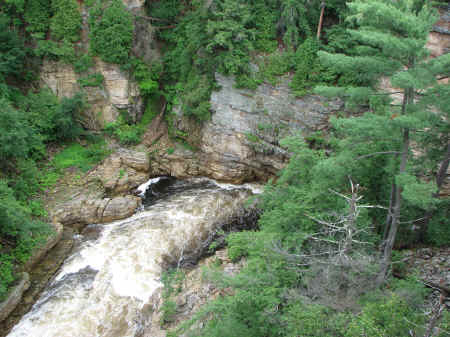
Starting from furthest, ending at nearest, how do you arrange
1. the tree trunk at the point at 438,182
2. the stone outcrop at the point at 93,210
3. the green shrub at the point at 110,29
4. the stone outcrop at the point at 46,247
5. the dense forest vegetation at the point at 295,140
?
the green shrub at the point at 110,29
the stone outcrop at the point at 93,210
the stone outcrop at the point at 46,247
the tree trunk at the point at 438,182
the dense forest vegetation at the point at 295,140

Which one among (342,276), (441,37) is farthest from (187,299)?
(441,37)

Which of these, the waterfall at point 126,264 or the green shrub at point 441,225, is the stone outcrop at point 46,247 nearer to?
the waterfall at point 126,264

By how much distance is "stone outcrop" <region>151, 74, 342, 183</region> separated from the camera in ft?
51.6

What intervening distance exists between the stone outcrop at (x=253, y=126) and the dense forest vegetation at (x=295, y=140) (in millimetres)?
657

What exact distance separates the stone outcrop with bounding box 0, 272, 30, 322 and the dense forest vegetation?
0.35m

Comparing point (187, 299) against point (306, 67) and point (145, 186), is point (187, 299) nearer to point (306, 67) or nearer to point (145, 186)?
point (145, 186)

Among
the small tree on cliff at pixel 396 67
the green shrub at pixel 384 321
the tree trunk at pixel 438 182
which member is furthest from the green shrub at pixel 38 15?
the tree trunk at pixel 438 182

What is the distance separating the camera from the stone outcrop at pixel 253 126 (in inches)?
619

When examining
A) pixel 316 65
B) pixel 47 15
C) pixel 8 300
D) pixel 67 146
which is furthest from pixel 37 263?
pixel 316 65

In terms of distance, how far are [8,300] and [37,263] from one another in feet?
6.47

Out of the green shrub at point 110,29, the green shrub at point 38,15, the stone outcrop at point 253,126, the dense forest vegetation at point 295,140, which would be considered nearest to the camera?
the dense forest vegetation at point 295,140

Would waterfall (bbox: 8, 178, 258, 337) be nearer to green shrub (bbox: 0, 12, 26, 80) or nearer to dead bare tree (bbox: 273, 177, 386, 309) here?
dead bare tree (bbox: 273, 177, 386, 309)

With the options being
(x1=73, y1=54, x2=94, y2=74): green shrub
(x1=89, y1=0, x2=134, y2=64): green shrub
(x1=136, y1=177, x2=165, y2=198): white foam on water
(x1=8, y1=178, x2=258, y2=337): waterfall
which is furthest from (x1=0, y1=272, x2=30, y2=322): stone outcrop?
(x1=89, y1=0, x2=134, y2=64): green shrub

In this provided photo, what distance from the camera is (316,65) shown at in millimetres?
15797
